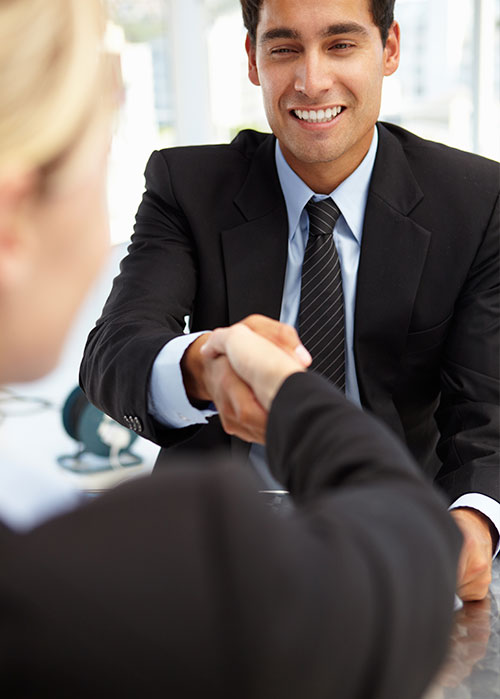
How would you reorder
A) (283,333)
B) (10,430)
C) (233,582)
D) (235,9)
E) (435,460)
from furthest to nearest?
1. (235,9)
2. (10,430)
3. (435,460)
4. (283,333)
5. (233,582)

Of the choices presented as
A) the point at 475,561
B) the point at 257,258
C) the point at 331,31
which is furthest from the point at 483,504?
the point at 331,31

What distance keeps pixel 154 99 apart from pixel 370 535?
209 inches

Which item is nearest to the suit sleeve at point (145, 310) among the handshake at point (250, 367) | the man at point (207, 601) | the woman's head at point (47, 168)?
the handshake at point (250, 367)

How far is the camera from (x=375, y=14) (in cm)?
188

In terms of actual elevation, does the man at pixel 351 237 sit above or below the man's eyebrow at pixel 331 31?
below

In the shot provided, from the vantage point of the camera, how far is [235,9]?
5.36m

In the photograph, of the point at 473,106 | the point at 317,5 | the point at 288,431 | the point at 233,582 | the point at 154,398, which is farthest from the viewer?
the point at 473,106

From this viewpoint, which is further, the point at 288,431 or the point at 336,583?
the point at 288,431

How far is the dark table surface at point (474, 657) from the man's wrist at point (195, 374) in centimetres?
55

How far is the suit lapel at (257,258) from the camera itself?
188cm

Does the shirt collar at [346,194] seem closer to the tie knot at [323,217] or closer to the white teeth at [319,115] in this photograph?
the tie knot at [323,217]

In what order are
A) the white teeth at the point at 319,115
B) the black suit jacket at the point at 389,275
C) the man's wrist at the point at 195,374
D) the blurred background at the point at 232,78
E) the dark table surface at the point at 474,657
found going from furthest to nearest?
the blurred background at the point at 232,78
the white teeth at the point at 319,115
the black suit jacket at the point at 389,275
the man's wrist at the point at 195,374
the dark table surface at the point at 474,657

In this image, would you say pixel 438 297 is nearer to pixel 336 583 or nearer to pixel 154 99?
pixel 336 583

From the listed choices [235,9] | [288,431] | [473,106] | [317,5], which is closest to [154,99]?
[235,9]
